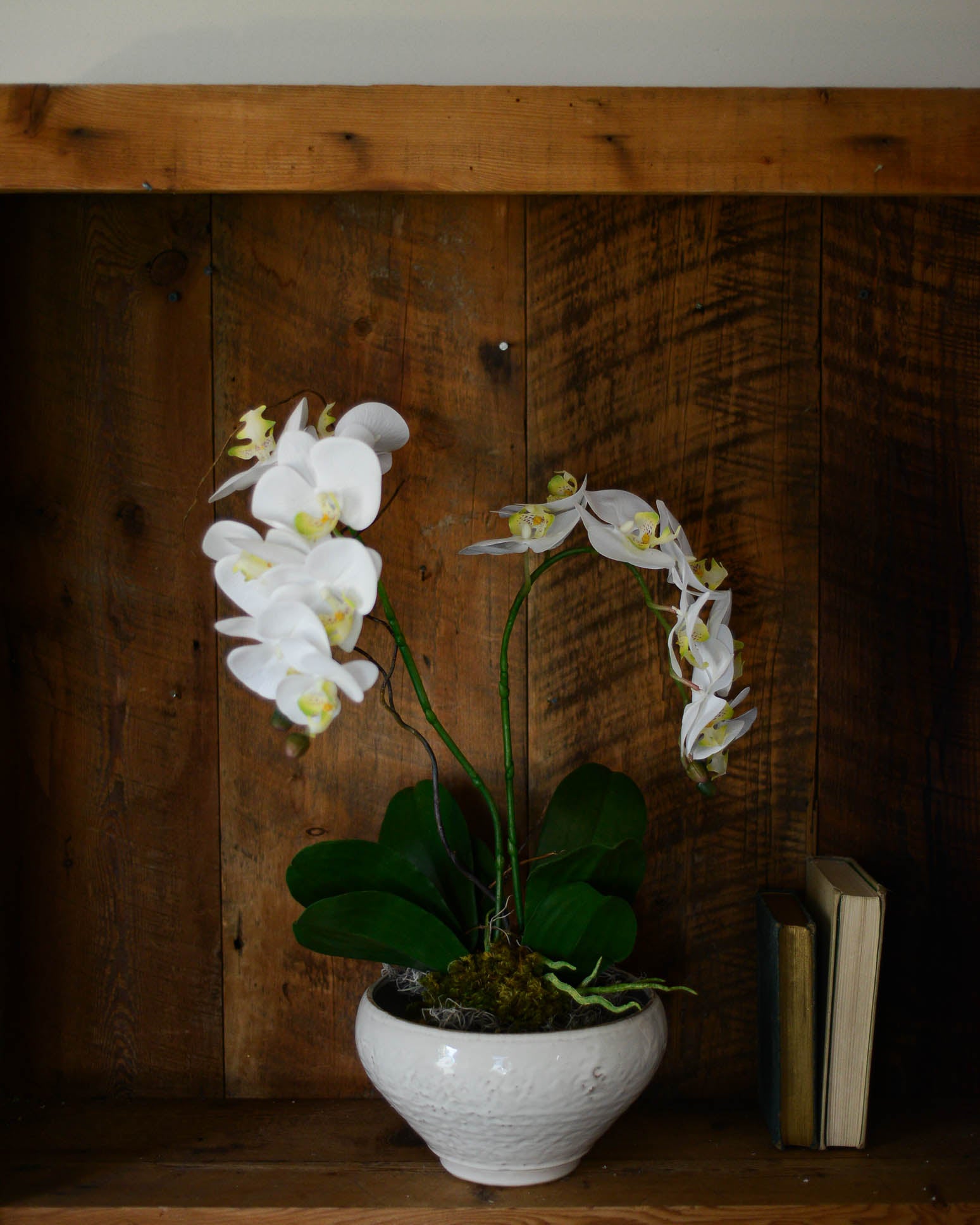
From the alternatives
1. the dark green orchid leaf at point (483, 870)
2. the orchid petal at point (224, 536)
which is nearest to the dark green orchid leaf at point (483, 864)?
the dark green orchid leaf at point (483, 870)

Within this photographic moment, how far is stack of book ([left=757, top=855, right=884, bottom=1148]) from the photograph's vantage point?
0.86 metres

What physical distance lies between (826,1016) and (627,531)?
1.47 feet

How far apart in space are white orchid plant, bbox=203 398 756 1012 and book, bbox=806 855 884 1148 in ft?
0.53

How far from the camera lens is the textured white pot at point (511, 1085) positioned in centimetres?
78

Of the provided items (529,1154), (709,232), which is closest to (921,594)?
(709,232)

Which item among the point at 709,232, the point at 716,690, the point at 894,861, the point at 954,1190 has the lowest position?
the point at 954,1190

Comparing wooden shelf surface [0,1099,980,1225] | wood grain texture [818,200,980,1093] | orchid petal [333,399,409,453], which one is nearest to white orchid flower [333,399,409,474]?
orchid petal [333,399,409,453]

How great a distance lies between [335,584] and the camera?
2.43 ft

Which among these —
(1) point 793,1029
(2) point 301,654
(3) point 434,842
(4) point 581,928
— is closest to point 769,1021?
(1) point 793,1029

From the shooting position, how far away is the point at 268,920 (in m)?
1.02

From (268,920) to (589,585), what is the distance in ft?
1.53

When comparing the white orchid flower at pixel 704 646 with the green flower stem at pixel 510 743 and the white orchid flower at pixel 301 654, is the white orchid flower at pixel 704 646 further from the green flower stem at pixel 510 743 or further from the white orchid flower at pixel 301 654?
the white orchid flower at pixel 301 654

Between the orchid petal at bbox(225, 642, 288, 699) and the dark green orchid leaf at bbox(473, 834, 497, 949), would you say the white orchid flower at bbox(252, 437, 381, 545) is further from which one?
the dark green orchid leaf at bbox(473, 834, 497, 949)

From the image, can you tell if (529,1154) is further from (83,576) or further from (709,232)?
(709,232)
